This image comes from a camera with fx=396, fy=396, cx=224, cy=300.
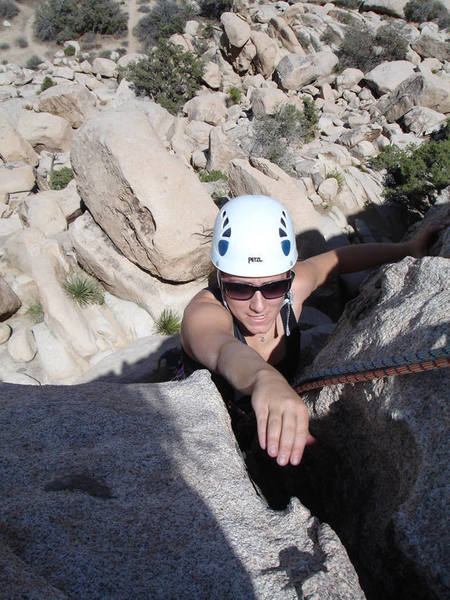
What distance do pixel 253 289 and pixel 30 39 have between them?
35923 mm

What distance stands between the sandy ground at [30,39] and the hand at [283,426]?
32.2m

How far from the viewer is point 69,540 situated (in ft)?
4.13

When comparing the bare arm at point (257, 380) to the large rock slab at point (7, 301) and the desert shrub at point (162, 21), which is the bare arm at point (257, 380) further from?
the desert shrub at point (162, 21)

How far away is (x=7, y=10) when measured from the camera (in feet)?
102

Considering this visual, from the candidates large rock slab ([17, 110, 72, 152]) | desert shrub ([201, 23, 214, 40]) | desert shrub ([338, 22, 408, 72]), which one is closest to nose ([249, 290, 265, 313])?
large rock slab ([17, 110, 72, 152])

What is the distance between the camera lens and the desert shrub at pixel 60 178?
12.7 metres

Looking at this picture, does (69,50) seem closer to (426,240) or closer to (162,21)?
(162,21)

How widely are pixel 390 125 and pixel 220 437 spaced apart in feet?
48.7

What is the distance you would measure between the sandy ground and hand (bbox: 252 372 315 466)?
32.2m

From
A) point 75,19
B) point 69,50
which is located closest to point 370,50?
point 69,50

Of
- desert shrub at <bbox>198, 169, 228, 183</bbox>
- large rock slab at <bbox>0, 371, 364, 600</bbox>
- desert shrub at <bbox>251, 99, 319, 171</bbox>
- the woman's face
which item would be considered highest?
large rock slab at <bbox>0, 371, 364, 600</bbox>

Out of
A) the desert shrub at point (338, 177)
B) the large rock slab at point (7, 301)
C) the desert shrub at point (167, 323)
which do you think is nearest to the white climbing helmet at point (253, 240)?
the desert shrub at point (167, 323)

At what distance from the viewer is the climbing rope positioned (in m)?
1.36

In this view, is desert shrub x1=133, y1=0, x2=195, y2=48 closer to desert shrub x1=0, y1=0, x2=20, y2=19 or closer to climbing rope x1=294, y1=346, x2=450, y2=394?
desert shrub x1=0, y1=0, x2=20, y2=19
